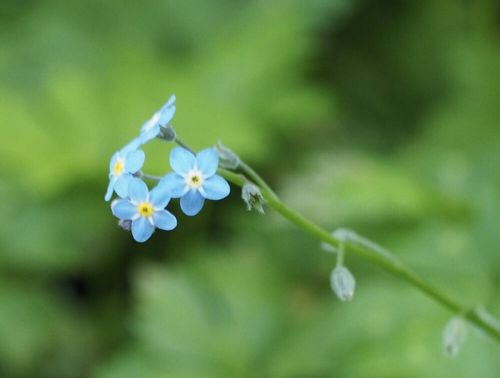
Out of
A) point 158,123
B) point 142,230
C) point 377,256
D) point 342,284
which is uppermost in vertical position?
point 377,256

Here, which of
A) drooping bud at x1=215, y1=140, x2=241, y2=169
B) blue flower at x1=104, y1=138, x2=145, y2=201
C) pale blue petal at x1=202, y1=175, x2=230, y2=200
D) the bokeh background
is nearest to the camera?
pale blue petal at x1=202, y1=175, x2=230, y2=200

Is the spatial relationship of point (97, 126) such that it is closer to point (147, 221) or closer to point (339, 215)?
point (339, 215)

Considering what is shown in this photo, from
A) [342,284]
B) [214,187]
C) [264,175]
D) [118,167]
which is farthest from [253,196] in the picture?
[264,175]

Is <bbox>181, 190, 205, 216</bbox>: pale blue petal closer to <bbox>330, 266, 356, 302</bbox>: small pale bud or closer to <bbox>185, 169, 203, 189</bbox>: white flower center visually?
<bbox>185, 169, 203, 189</bbox>: white flower center

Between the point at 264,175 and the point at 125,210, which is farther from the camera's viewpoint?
the point at 264,175

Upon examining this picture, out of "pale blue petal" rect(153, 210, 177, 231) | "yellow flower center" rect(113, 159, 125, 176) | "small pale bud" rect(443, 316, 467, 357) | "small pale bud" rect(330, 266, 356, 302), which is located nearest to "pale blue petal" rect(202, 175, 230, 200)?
"pale blue petal" rect(153, 210, 177, 231)

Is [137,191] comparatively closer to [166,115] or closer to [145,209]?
[145,209]
